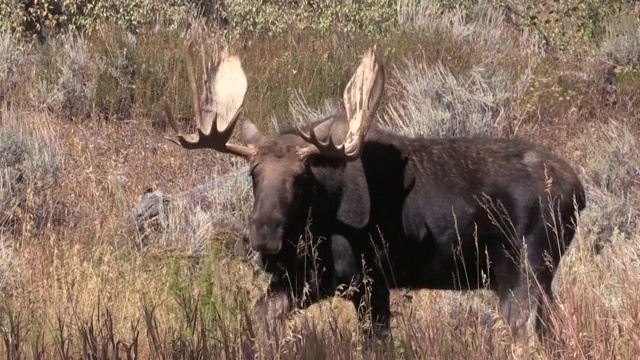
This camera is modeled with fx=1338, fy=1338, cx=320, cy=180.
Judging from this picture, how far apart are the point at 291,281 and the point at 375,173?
0.98 m

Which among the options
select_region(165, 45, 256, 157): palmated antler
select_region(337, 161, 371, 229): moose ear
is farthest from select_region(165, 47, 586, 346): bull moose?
select_region(165, 45, 256, 157): palmated antler

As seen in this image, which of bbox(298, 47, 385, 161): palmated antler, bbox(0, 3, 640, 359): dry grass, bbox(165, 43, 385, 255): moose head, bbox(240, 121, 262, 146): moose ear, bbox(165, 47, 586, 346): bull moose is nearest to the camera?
bbox(0, 3, 640, 359): dry grass

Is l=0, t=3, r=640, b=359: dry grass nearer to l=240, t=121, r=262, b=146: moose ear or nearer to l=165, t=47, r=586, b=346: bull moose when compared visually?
l=165, t=47, r=586, b=346: bull moose

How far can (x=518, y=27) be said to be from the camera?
1766cm

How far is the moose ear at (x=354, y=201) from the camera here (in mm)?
8086

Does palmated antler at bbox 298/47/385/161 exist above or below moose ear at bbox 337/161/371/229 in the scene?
above

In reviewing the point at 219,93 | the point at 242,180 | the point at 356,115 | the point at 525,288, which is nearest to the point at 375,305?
the point at 525,288

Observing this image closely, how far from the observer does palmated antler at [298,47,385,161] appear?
26.4 feet

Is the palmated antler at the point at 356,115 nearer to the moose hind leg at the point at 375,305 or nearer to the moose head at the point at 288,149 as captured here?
the moose head at the point at 288,149

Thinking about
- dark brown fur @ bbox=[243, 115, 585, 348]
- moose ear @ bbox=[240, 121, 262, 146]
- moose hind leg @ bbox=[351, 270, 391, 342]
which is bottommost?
moose hind leg @ bbox=[351, 270, 391, 342]

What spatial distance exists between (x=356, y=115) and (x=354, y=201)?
1.90 ft

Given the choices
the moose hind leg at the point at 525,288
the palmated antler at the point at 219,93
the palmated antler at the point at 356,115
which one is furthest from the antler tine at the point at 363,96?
the moose hind leg at the point at 525,288

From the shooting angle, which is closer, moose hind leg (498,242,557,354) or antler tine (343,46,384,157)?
moose hind leg (498,242,557,354)

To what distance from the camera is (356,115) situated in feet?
27.4
